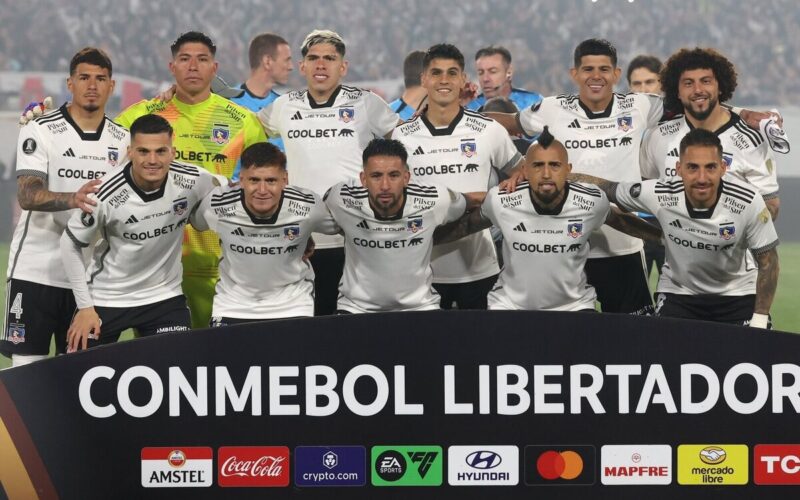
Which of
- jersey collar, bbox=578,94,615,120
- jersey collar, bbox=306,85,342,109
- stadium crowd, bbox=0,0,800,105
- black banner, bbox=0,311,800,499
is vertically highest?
stadium crowd, bbox=0,0,800,105

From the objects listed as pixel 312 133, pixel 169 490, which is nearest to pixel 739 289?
pixel 312 133

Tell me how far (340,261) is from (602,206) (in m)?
1.30

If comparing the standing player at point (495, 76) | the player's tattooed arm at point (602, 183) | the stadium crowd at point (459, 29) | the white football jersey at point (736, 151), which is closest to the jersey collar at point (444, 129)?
the player's tattooed arm at point (602, 183)

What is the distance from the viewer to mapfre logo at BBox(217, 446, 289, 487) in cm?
341

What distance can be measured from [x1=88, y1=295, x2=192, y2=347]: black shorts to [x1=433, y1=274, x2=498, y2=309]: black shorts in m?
1.21

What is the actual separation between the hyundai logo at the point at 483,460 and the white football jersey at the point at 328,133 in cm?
193

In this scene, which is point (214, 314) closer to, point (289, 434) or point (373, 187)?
point (373, 187)

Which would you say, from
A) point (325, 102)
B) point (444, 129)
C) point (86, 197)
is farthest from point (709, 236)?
point (86, 197)

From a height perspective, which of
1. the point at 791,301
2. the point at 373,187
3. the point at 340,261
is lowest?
the point at 791,301

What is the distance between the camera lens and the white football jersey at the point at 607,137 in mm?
5035

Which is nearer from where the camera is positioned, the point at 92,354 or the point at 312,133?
the point at 92,354

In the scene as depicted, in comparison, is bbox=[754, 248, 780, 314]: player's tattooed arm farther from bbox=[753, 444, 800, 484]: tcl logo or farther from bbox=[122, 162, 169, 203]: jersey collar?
bbox=[122, 162, 169, 203]: jersey collar

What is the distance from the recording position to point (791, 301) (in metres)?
9.70

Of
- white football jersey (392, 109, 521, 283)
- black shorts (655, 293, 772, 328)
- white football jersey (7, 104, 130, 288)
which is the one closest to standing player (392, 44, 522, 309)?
white football jersey (392, 109, 521, 283)
